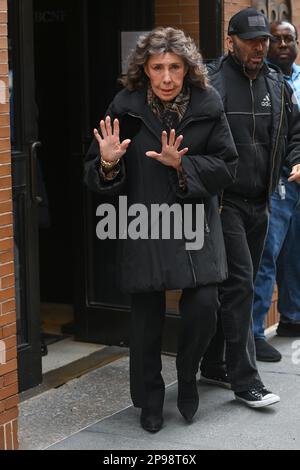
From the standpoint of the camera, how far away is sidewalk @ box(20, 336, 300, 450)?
4988 mm

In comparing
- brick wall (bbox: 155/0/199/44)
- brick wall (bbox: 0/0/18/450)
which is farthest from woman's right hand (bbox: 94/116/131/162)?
brick wall (bbox: 155/0/199/44)

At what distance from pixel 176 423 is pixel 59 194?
304cm

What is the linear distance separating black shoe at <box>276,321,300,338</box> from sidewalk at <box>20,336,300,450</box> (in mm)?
772

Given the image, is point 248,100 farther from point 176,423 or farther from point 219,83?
point 176,423

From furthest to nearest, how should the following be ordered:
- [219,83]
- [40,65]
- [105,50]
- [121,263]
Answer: [40,65] → [105,50] → [219,83] → [121,263]

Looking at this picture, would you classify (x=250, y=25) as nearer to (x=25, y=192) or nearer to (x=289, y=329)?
(x=25, y=192)

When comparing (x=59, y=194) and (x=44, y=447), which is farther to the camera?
(x=59, y=194)

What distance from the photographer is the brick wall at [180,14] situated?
6.45 metres

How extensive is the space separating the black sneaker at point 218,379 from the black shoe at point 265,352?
62cm

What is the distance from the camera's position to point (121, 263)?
16.7 ft

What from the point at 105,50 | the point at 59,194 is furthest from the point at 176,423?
the point at 59,194

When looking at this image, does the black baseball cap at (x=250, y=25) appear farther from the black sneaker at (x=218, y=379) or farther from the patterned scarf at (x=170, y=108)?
the black sneaker at (x=218, y=379)

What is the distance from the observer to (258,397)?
5469 millimetres

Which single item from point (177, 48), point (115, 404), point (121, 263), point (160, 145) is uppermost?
point (177, 48)
